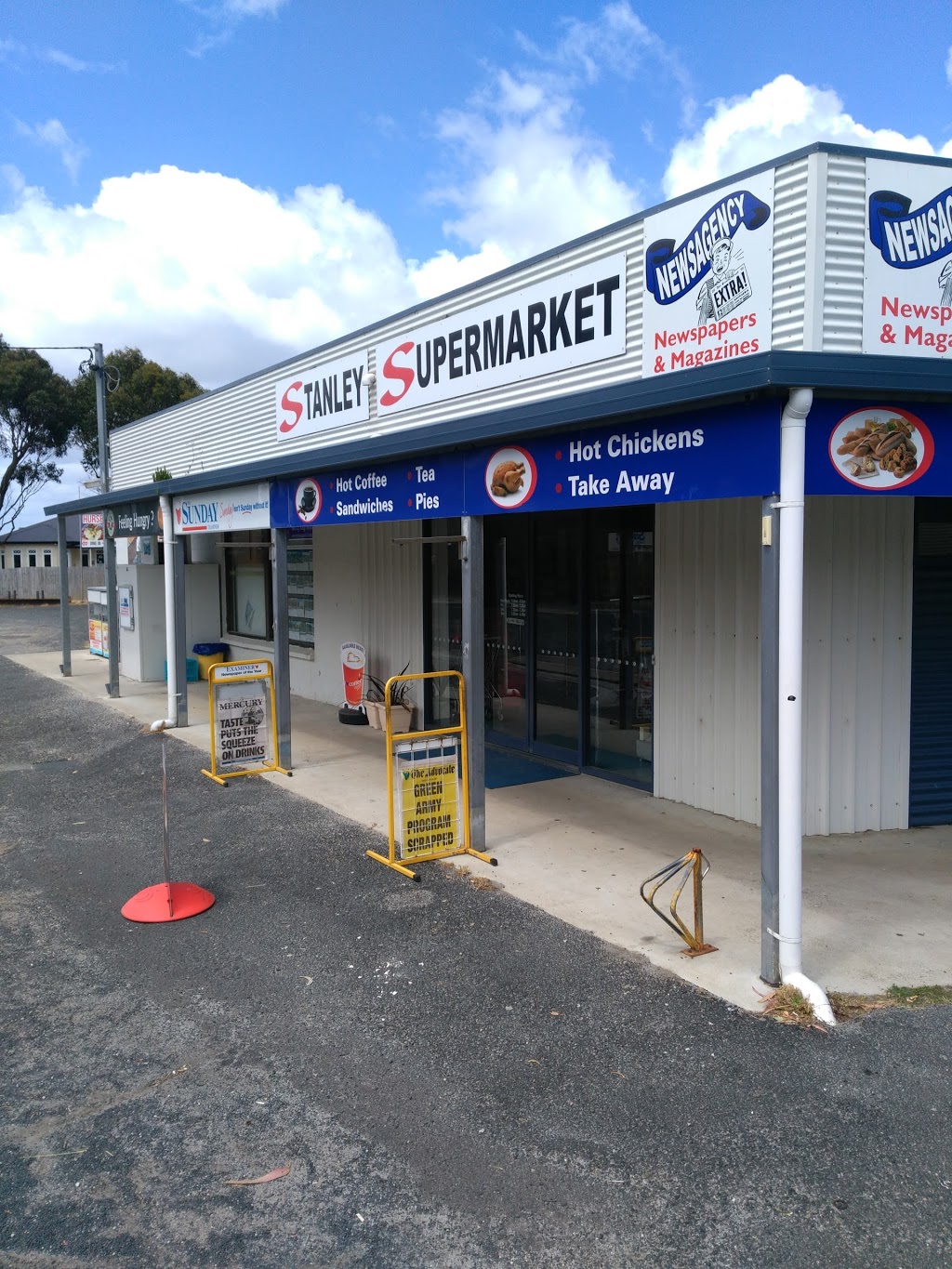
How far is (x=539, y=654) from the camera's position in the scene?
33.3 feet

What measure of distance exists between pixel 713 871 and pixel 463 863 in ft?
5.62

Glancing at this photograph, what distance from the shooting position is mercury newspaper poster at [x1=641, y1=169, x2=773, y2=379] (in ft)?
19.2

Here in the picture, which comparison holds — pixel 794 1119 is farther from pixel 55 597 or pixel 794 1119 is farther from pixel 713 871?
pixel 55 597

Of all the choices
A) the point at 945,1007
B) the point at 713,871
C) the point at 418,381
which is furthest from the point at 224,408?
the point at 945,1007

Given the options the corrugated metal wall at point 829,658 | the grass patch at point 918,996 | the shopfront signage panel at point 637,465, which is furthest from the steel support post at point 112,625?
the grass patch at point 918,996

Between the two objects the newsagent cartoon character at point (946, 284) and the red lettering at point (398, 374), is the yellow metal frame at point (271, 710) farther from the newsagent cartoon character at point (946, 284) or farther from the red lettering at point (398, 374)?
the newsagent cartoon character at point (946, 284)

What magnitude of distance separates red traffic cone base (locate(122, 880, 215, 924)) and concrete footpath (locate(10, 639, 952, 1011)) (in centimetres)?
162

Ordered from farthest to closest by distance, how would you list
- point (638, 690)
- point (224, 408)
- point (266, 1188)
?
1. point (224, 408)
2. point (638, 690)
3. point (266, 1188)

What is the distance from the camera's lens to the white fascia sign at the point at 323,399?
426 inches

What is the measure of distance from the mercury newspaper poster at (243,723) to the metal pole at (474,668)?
3.34m

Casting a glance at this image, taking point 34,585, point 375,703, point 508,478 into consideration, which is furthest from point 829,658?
point 34,585

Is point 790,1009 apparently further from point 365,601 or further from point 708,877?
point 365,601

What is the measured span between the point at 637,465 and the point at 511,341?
132 inches

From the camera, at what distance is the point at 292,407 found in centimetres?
1218
